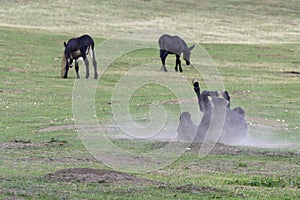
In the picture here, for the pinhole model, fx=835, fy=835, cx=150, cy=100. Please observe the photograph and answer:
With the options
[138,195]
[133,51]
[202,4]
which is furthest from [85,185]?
[202,4]

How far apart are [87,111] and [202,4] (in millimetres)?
42542

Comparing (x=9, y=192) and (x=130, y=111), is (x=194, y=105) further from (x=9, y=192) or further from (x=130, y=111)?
(x=9, y=192)

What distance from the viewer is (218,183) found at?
1129 cm

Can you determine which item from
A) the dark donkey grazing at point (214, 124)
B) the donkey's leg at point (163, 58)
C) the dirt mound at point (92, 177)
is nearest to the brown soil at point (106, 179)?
the dirt mound at point (92, 177)

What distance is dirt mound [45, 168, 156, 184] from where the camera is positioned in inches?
420

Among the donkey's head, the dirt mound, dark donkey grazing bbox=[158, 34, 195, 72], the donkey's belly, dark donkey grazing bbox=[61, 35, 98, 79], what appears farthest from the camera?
the donkey's head

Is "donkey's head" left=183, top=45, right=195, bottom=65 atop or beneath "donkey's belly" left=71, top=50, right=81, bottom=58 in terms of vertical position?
atop

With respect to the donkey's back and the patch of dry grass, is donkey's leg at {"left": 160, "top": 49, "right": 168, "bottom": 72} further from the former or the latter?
the patch of dry grass

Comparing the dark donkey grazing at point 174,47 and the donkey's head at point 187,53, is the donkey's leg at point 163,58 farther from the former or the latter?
the donkey's head at point 187,53

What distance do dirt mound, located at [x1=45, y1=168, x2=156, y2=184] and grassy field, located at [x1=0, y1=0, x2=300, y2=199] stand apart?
3 cm

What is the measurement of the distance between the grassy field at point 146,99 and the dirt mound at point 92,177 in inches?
1.0

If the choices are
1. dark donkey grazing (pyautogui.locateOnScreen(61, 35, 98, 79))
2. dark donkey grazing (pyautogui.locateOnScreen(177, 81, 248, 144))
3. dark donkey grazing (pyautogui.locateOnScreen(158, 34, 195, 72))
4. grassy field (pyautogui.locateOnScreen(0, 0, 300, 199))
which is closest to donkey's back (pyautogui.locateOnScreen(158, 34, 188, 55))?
dark donkey grazing (pyautogui.locateOnScreen(158, 34, 195, 72))


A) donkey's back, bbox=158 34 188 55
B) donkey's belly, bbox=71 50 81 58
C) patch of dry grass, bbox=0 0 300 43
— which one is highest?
patch of dry grass, bbox=0 0 300 43

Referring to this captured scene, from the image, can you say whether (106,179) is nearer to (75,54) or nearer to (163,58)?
(75,54)
